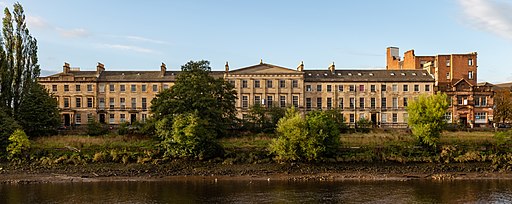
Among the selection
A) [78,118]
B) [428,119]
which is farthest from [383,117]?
[78,118]

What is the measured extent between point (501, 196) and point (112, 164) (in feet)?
105

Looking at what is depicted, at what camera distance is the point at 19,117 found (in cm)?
4778

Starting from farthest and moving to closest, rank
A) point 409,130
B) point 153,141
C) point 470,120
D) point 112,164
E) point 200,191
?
point 470,120 < point 409,130 < point 153,141 < point 112,164 < point 200,191

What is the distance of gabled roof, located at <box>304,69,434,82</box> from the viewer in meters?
66.7

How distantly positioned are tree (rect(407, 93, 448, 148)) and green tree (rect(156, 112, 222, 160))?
20.2 meters

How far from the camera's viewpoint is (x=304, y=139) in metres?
40.9

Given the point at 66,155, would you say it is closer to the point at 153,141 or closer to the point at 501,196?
the point at 153,141

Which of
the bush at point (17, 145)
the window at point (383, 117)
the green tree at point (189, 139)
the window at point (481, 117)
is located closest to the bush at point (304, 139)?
the green tree at point (189, 139)

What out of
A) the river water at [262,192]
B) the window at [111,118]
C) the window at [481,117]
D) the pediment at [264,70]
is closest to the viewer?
the river water at [262,192]

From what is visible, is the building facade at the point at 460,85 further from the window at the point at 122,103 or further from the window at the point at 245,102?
the window at the point at 122,103

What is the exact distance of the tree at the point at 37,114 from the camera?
48.2 metres

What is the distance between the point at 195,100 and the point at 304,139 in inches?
517

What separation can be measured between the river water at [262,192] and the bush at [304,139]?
4707 mm

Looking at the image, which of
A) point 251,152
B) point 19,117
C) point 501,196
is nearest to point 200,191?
point 251,152
